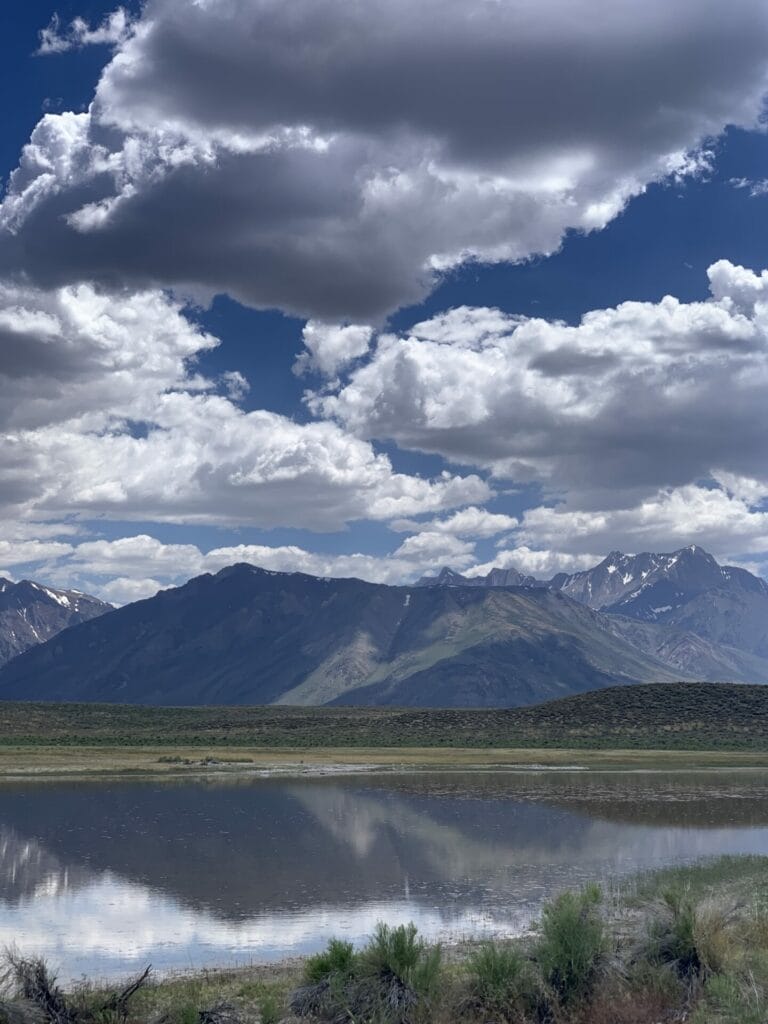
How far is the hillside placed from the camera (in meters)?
127

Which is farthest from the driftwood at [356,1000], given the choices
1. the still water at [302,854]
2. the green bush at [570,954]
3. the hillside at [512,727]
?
the hillside at [512,727]

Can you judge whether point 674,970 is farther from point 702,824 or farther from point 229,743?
point 229,743

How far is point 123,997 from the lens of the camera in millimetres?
21781

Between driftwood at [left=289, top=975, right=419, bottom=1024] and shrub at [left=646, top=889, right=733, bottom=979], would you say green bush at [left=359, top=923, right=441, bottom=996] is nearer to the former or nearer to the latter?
driftwood at [left=289, top=975, right=419, bottom=1024]

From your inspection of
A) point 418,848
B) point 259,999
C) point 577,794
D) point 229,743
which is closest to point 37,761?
point 229,743

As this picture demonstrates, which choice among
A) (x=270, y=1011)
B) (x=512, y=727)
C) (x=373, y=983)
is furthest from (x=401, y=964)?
(x=512, y=727)

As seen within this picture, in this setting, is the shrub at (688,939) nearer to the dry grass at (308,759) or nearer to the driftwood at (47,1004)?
the driftwood at (47,1004)

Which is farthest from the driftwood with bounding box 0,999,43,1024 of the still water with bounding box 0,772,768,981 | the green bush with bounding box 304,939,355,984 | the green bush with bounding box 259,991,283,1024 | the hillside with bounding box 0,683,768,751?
the hillside with bounding box 0,683,768,751

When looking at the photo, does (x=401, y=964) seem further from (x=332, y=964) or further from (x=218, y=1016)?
(x=218, y=1016)

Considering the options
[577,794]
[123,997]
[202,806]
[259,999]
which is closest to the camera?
[123,997]

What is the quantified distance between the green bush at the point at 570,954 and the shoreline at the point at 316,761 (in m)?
69.0

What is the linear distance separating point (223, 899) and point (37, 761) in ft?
219

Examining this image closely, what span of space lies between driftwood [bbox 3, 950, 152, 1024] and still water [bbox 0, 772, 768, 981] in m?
6.16

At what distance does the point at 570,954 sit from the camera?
867 inches
